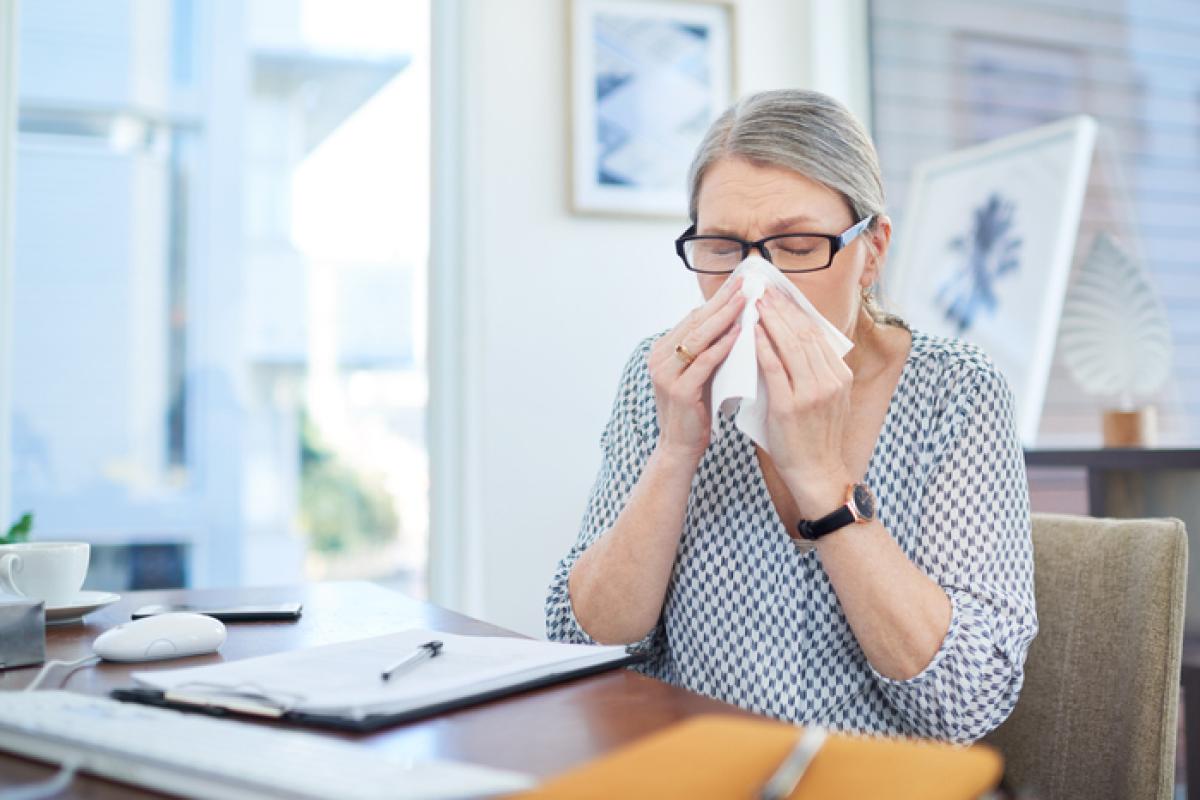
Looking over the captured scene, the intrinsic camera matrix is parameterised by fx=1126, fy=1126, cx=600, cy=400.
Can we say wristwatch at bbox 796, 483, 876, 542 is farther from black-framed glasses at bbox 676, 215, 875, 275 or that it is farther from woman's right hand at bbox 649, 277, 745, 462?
black-framed glasses at bbox 676, 215, 875, 275

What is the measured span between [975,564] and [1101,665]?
0.60 feet

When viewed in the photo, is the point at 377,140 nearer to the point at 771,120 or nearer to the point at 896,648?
the point at 771,120

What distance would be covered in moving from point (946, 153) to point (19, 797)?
2.58m

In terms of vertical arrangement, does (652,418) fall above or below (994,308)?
below

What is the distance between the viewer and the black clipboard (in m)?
0.73

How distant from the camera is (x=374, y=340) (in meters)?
2.74

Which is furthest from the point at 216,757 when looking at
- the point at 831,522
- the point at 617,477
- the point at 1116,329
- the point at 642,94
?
the point at 642,94

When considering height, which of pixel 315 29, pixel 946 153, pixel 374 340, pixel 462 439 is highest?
pixel 315 29

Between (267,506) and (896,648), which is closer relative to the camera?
(896,648)

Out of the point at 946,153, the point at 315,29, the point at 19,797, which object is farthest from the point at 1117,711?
the point at 315,29

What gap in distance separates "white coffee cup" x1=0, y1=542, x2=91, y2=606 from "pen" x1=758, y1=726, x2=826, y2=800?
901 mm

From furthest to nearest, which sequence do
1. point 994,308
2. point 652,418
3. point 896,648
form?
point 994,308
point 652,418
point 896,648

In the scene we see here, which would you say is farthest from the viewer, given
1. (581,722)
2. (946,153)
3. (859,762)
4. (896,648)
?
(946,153)

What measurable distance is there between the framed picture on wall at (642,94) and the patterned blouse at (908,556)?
1.50 m
